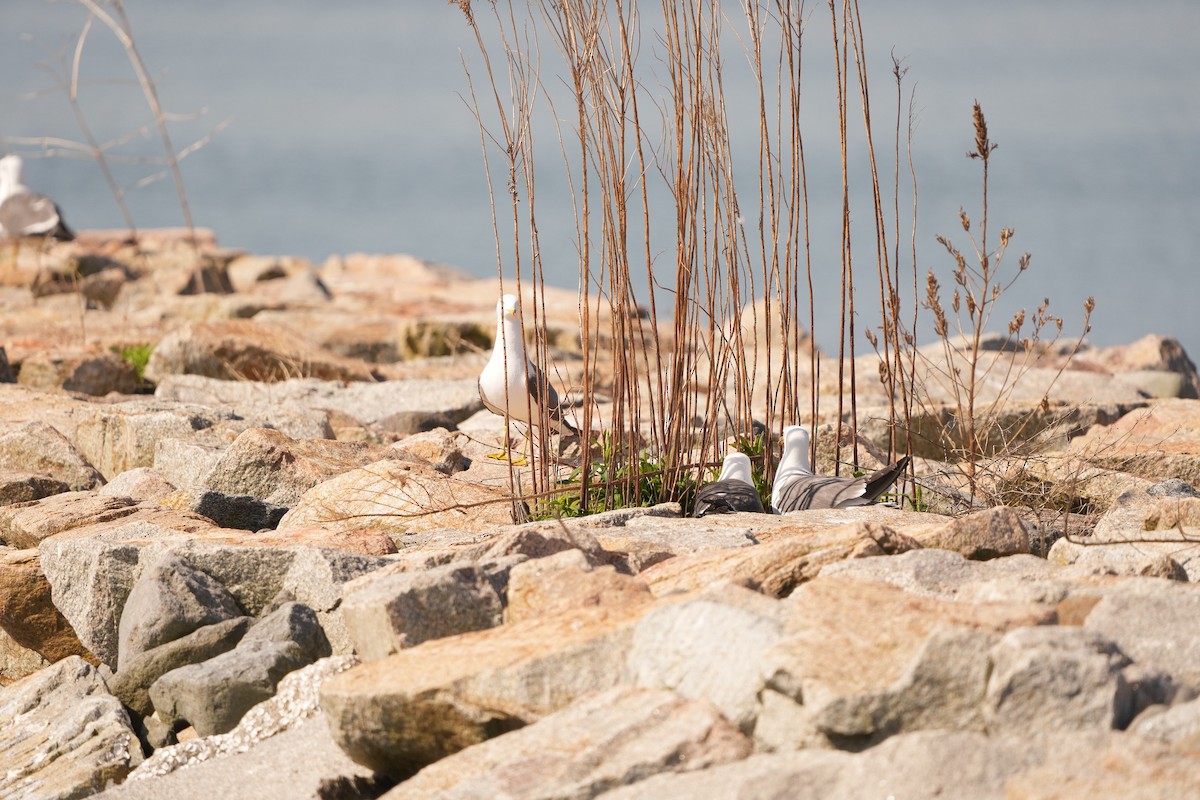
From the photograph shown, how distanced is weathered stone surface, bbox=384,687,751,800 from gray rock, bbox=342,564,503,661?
1.29ft

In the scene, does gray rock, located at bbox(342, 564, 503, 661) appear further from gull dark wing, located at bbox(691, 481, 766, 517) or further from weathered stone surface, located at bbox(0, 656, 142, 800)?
gull dark wing, located at bbox(691, 481, 766, 517)

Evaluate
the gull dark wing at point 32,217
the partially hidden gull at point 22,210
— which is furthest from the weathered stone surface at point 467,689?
the gull dark wing at point 32,217

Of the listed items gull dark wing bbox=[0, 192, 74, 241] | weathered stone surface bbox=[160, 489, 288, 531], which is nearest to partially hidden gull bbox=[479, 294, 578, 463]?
weathered stone surface bbox=[160, 489, 288, 531]

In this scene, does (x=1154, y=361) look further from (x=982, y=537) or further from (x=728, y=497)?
(x=982, y=537)

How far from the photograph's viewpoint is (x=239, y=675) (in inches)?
97.4

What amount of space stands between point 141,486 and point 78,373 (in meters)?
2.95

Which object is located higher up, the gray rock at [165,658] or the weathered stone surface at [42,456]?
the weathered stone surface at [42,456]

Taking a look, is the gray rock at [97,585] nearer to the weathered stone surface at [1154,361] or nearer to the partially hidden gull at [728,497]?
the partially hidden gull at [728,497]

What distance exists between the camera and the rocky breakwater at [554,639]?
5.59ft

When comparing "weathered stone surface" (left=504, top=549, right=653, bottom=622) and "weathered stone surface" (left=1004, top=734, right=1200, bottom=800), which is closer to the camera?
"weathered stone surface" (left=1004, top=734, right=1200, bottom=800)

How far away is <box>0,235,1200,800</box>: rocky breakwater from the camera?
1.70 m

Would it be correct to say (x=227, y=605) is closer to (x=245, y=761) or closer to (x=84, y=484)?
(x=245, y=761)

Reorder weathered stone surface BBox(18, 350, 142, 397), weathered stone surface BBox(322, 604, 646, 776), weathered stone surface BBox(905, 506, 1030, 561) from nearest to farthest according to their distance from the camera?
1. weathered stone surface BBox(322, 604, 646, 776)
2. weathered stone surface BBox(905, 506, 1030, 561)
3. weathered stone surface BBox(18, 350, 142, 397)

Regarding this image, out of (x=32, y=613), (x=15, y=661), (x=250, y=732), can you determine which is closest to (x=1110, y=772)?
(x=250, y=732)
